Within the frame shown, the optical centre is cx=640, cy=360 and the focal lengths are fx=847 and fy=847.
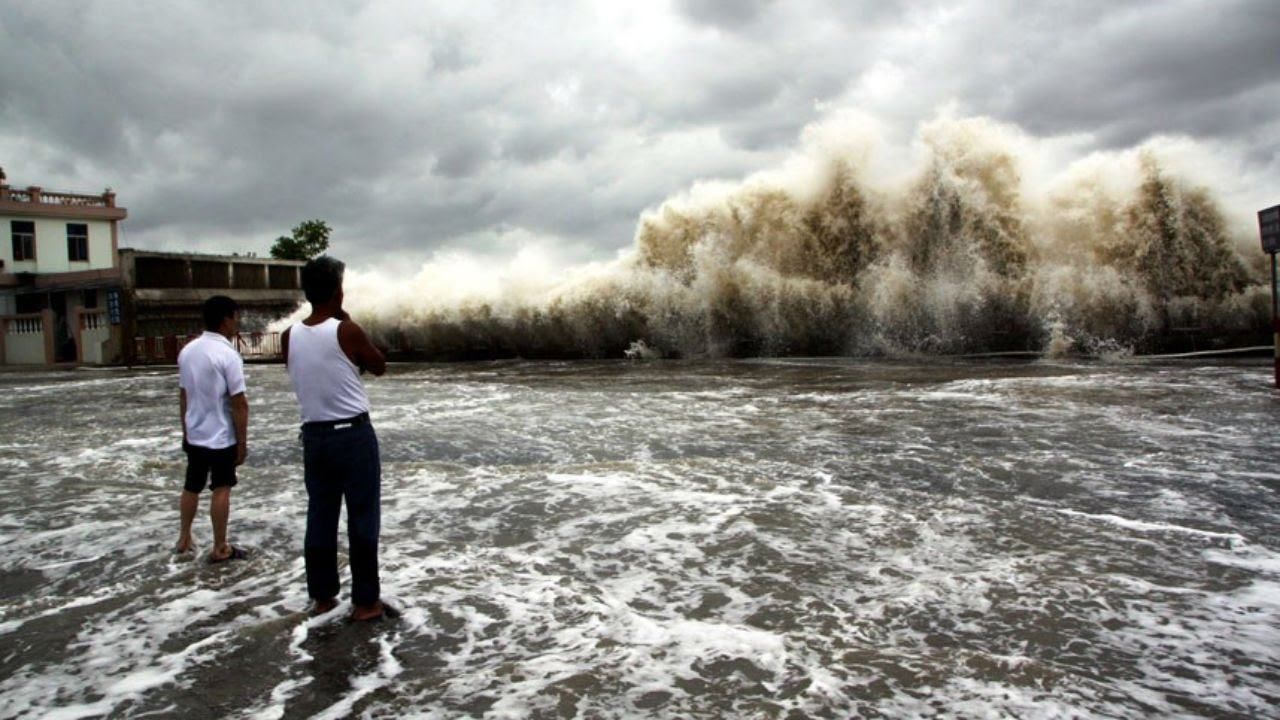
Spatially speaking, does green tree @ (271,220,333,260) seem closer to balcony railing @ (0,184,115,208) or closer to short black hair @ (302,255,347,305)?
balcony railing @ (0,184,115,208)

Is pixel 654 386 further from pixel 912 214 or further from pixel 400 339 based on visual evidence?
pixel 400 339

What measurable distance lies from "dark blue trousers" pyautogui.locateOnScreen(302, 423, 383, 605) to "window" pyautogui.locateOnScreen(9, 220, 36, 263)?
37.7m

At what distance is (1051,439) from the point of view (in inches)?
295

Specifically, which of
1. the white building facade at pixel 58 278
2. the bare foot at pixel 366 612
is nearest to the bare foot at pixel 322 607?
the bare foot at pixel 366 612

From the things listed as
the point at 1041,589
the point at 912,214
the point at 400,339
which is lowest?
the point at 1041,589

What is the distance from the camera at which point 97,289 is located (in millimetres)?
30812

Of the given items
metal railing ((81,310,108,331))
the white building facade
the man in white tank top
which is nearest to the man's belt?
the man in white tank top

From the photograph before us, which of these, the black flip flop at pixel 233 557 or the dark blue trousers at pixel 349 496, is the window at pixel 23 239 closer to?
the black flip flop at pixel 233 557

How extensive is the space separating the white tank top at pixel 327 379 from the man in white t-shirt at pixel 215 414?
3.73ft

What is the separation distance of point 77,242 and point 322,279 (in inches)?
1526

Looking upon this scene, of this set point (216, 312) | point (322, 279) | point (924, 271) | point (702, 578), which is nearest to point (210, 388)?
point (216, 312)

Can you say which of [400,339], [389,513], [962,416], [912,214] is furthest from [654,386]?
[400,339]

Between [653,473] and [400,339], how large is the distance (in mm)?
22748

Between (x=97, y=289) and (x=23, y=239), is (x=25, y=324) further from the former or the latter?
(x=23, y=239)
